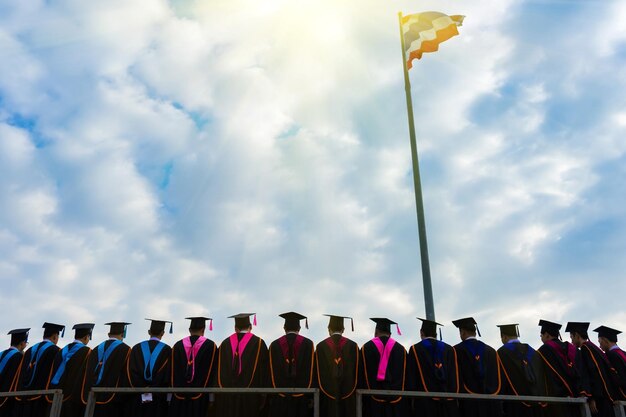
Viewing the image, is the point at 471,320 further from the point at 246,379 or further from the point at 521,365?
the point at 246,379

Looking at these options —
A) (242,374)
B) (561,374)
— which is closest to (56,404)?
(242,374)

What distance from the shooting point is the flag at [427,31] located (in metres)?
13.6

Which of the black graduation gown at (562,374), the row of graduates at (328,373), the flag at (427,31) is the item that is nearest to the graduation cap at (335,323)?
the row of graduates at (328,373)

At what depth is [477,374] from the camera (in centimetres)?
813

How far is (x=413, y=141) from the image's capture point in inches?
482

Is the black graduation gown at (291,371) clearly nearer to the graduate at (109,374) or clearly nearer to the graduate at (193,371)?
the graduate at (193,371)

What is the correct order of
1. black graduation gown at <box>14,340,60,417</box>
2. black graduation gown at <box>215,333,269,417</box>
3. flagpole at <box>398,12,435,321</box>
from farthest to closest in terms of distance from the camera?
1. flagpole at <box>398,12,435,321</box>
2. black graduation gown at <box>14,340,60,417</box>
3. black graduation gown at <box>215,333,269,417</box>

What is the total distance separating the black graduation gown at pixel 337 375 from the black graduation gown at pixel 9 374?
4.93 m

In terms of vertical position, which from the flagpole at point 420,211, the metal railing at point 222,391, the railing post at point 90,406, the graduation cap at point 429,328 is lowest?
the railing post at point 90,406

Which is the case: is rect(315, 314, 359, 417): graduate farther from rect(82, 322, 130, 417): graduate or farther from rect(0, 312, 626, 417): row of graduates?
rect(82, 322, 130, 417): graduate

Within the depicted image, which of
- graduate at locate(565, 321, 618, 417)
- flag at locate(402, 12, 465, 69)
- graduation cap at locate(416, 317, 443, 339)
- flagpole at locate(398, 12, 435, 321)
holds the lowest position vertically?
graduate at locate(565, 321, 618, 417)

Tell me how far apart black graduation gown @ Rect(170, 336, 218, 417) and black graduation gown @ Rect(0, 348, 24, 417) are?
2.80 metres

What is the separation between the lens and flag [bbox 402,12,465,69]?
13.6 metres

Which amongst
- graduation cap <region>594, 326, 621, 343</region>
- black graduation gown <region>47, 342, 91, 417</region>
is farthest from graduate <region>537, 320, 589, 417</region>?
black graduation gown <region>47, 342, 91, 417</region>
